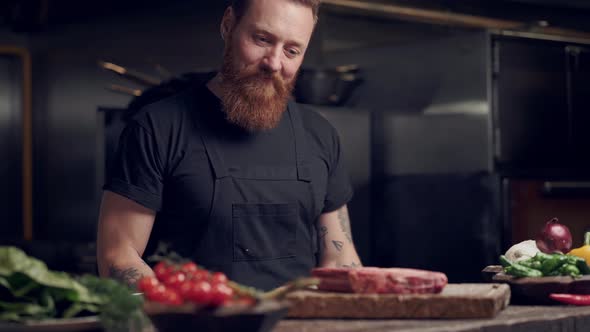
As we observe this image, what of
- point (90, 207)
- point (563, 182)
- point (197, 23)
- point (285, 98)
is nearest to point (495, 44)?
point (563, 182)

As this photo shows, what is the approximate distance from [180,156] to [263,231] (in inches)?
11.1

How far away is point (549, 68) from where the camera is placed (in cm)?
416

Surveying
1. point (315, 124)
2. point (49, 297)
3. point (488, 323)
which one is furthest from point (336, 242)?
point (49, 297)

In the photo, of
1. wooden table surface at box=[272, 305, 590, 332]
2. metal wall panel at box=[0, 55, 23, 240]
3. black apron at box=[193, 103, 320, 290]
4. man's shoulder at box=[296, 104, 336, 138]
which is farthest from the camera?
metal wall panel at box=[0, 55, 23, 240]

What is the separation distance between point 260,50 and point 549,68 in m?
2.17

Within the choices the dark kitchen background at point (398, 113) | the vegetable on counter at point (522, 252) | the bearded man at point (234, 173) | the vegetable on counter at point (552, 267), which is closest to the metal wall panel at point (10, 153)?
the dark kitchen background at point (398, 113)

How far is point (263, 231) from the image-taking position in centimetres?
242

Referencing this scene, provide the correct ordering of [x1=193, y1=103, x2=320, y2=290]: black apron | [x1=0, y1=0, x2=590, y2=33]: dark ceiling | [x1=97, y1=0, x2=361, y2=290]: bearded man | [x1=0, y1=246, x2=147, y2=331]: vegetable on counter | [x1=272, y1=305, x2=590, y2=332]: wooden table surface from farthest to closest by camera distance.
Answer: [x1=0, y1=0, x2=590, y2=33]: dark ceiling, [x1=193, y1=103, x2=320, y2=290]: black apron, [x1=97, y1=0, x2=361, y2=290]: bearded man, [x1=272, y1=305, x2=590, y2=332]: wooden table surface, [x1=0, y1=246, x2=147, y2=331]: vegetable on counter

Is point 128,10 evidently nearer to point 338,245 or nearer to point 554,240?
point 338,245

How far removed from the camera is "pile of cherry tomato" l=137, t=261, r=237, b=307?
52.4 inches

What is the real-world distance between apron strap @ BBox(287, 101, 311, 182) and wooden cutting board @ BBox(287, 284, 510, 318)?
833 mm

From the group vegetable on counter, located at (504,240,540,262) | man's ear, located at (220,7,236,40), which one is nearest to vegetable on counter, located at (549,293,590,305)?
vegetable on counter, located at (504,240,540,262)

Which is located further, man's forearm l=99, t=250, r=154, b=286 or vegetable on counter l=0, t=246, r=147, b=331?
man's forearm l=99, t=250, r=154, b=286

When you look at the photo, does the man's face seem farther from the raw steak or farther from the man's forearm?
the raw steak
